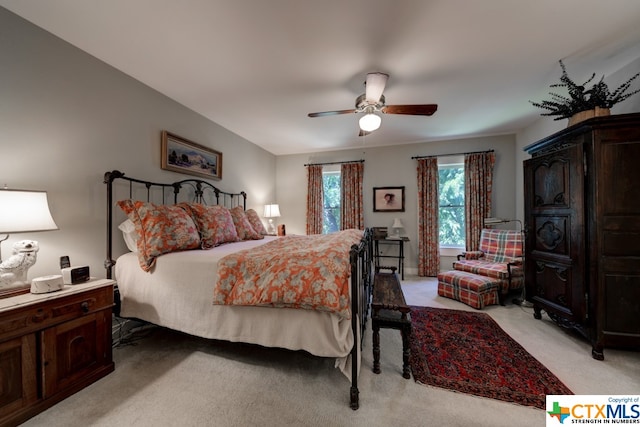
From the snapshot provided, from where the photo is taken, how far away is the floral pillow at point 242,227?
3.16 meters

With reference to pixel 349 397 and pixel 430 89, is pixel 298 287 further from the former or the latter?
pixel 430 89

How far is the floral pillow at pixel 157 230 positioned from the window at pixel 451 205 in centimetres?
449

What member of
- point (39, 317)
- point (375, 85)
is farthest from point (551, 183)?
point (39, 317)

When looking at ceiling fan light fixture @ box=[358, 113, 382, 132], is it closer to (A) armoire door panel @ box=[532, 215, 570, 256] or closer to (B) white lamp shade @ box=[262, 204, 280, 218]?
(A) armoire door panel @ box=[532, 215, 570, 256]

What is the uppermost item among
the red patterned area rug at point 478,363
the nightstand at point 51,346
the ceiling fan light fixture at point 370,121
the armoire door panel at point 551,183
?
the ceiling fan light fixture at point 370,121

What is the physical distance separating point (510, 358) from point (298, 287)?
1938 mm

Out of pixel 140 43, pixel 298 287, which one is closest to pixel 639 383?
pixel 298 287

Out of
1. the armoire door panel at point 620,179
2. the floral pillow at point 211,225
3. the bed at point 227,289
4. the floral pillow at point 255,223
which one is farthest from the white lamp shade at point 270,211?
the armoire door panel at point 620,179

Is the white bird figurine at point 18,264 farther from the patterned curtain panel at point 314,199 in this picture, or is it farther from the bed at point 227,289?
the patterned curtain panel at point 314,199

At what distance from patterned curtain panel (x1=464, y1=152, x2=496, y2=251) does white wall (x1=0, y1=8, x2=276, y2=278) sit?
5025mm

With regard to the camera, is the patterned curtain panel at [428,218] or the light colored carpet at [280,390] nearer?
the light colored carpet at [280,390]

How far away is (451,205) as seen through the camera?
4.69m

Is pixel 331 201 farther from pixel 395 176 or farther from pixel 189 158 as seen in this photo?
pixel 189 158

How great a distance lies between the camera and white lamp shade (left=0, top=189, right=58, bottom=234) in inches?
53.4
